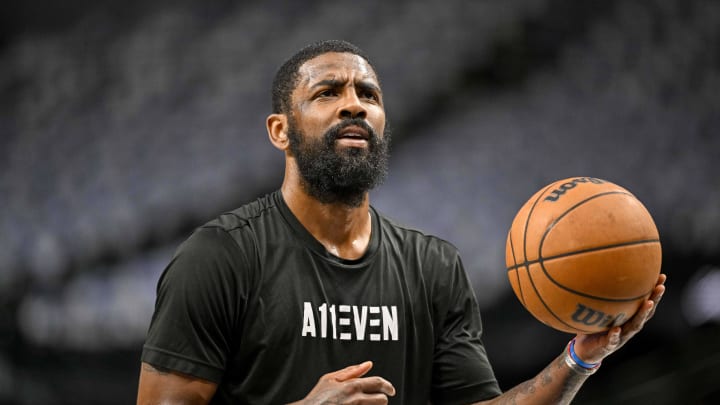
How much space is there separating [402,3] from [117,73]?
5.81 ft

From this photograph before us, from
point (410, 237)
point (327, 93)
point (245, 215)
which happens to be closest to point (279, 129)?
point (327, 93)

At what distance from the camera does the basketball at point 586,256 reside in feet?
6.09

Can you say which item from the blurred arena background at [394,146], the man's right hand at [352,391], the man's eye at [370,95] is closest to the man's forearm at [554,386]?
the man's right hand at [352,391]

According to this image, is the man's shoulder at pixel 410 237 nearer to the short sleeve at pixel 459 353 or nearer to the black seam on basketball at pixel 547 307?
the short sleeve at pixel 459 353

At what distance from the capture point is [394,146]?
4.70m

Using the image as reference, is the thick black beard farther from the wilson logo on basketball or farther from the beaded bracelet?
the beaded bracelet

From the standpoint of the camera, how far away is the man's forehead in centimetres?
235

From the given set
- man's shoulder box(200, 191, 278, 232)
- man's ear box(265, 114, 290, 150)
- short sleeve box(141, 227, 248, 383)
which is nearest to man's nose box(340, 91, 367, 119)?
man's ear box(265, 114, 290, 150)

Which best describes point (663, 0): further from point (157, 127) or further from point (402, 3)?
point (157, 127)

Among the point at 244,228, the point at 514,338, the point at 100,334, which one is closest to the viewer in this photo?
the point at 244,228

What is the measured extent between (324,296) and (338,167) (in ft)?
1.22

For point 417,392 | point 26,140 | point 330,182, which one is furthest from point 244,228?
point 26,140

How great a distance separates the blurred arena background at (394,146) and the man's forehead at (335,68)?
2.01m

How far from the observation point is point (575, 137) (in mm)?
4910
